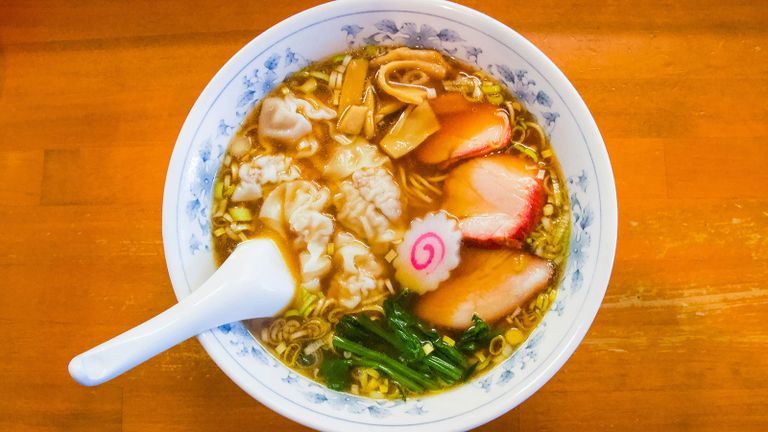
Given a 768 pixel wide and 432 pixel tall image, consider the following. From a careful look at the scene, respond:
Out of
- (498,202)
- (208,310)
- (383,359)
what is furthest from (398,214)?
(208,310)

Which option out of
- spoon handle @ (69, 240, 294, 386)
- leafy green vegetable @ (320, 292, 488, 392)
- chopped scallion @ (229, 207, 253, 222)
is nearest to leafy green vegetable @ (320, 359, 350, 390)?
leafy green vegetable @ (320, 292, 488, 392)

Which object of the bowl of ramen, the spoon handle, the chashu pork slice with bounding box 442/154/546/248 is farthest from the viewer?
the chashu pork slice with bounding box 442/154/546/248

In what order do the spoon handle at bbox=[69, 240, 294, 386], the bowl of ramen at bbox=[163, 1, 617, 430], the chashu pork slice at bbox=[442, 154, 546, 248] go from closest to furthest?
the spoon handle at bbox=[69, 240, 294, 386]
the bowl of ramen at bbox=[163, 1, 617, 430]
the chashu pork slice at bbox=[442, 154, 546, 248]

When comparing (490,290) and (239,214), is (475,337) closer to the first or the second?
(490,290)

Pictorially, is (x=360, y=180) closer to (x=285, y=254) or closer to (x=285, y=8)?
(x=285, y=254)

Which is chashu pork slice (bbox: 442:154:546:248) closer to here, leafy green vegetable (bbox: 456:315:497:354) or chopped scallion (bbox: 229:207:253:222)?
leafy green vegetable (bbox: 456:315:497:354)

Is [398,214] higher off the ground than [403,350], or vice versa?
[398,214]
